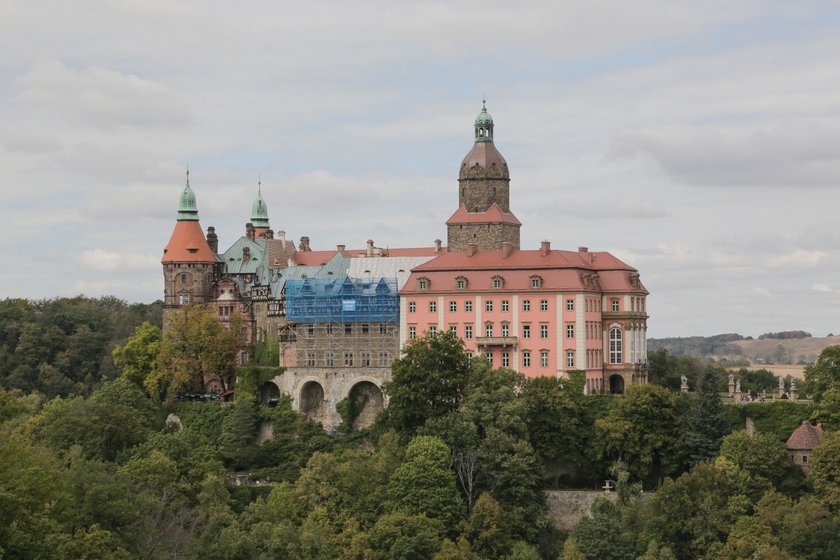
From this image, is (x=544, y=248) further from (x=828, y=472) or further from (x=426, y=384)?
(x=828, y=472)

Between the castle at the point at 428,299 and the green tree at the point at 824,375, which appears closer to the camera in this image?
the green tree at the point at 824,375

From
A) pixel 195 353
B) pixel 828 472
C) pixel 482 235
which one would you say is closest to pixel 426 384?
pixel 482 235

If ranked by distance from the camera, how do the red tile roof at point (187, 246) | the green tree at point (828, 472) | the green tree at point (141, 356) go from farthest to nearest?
→ the red tile roof at point (187, 246) < the green tree at point (141, 356) < the green tree at point (828, 472)

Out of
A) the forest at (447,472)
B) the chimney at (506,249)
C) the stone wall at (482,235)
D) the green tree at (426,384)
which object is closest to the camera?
the forest at (447,472)

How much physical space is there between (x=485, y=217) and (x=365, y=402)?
43.8 ft

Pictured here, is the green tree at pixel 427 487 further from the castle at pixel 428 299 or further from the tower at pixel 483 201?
the tower at pixel 483 201

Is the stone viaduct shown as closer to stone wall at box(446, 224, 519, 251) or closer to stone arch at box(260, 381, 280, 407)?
stone arch at box(260, 381, 280, 407)

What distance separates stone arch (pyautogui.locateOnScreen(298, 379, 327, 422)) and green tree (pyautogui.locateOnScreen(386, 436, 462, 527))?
16.9 meters

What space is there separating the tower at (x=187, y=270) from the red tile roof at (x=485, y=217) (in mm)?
16055

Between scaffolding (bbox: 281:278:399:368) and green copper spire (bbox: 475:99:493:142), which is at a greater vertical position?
green copper spire (bbox: 475:99:493:142)

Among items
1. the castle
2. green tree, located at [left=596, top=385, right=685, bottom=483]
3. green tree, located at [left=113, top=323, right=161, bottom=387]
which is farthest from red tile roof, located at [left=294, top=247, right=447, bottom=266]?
green tree, located at [left=596, top=385, right=685, bottom=483]

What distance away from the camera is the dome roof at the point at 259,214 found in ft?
355

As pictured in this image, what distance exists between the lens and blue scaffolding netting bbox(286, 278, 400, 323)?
8975 centimetres

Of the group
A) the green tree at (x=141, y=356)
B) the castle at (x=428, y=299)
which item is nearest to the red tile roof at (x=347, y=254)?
the castle at (x=428, y=299)
